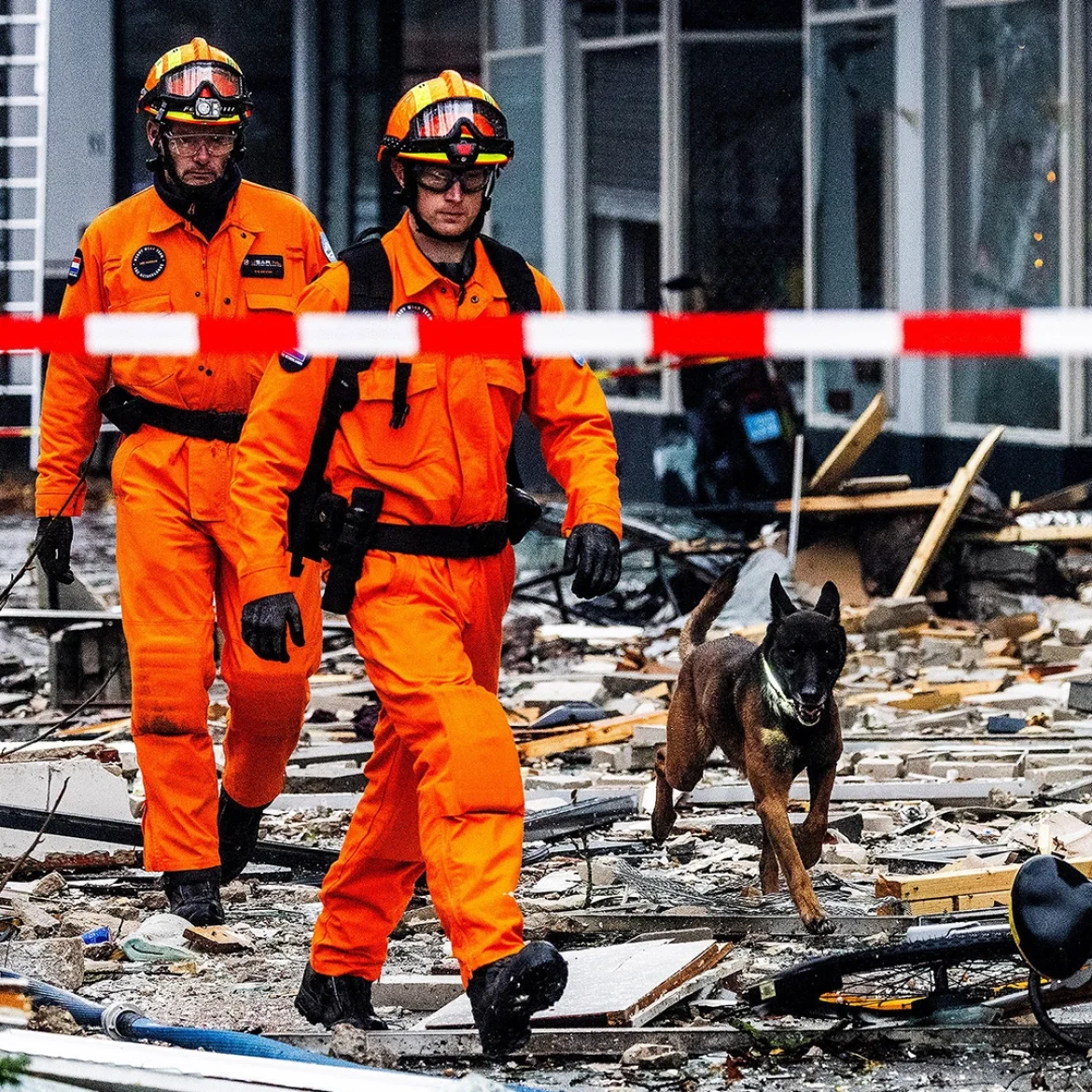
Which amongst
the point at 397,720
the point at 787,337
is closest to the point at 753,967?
the point at 397,720

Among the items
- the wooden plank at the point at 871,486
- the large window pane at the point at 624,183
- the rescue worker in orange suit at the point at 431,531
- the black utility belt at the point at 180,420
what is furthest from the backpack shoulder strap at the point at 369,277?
the large window pane at the point at 624,183

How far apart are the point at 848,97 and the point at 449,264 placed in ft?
39.8

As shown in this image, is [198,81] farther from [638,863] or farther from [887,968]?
[887,968]

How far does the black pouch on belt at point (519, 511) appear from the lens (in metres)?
5.56

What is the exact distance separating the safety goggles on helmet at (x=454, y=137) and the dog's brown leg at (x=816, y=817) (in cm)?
212

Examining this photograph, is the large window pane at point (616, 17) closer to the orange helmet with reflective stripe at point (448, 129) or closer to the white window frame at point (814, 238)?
the white window frame at point (814, 238)

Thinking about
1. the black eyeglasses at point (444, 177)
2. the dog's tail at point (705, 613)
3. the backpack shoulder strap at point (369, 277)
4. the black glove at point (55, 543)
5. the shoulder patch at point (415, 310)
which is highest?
the black eyeglasses at point (444, 177)

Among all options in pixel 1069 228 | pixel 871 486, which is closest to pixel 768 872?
pixel 871 486

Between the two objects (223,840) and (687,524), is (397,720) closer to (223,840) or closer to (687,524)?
A: (223,840)

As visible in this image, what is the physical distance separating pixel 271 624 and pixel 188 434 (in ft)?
5.22

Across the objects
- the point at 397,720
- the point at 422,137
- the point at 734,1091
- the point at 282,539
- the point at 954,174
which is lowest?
the point at 734,1091

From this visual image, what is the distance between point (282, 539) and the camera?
5.35 m

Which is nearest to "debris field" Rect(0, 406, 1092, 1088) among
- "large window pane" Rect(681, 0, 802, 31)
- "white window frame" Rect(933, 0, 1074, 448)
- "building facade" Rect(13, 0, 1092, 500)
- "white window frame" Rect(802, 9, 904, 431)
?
"white window frame" Rect(933, 0, 1074, 448)

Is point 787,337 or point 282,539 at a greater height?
point 787,337
